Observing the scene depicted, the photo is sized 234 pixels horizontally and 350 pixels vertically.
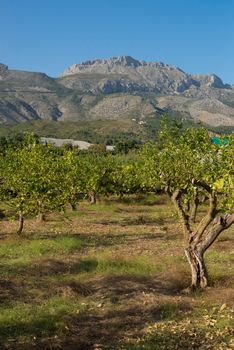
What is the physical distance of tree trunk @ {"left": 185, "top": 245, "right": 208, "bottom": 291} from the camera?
1909 centimetres

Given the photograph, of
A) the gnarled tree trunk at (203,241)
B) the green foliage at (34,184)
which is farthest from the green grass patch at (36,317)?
the green foliage at (34,184)

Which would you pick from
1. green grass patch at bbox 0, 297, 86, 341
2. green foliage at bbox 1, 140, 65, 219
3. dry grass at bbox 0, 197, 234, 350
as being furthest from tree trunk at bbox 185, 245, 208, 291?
green foliage at bbox 1, 140, 65, 219

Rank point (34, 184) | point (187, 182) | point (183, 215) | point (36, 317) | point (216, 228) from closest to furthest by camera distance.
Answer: point (36, 317) < point (216, 228) < point (183, 215) < point (187, 182) < point (34, 184)

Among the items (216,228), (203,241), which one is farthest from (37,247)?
(216,228)

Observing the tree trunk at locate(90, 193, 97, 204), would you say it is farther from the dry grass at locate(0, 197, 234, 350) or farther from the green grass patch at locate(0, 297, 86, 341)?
the green grass patch at locate(0, 297, 86, 341)

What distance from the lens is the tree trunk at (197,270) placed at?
62.6ft

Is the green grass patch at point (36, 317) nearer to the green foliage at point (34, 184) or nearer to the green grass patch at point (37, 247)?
the green grass patch at point (37, 247)

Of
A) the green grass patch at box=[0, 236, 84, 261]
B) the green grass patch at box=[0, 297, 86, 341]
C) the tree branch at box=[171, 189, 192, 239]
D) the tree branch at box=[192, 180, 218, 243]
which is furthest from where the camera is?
the green grass patch at box=[0, 236, 84, 261]

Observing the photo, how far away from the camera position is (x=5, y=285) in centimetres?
1902

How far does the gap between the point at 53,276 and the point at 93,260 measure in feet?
11.5

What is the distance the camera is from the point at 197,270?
1925 cm

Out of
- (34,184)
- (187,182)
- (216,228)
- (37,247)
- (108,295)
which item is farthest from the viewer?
(34,184)

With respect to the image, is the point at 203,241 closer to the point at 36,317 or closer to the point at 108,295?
the point at 108,295

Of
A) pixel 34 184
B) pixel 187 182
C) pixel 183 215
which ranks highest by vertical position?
pixel 187 182
